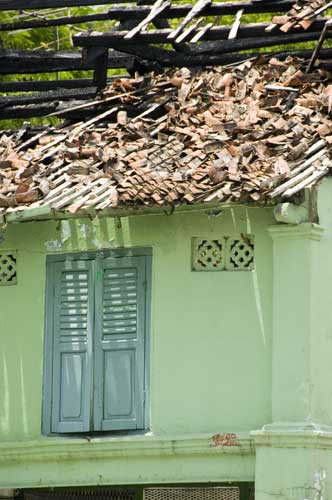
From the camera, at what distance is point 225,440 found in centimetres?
1786

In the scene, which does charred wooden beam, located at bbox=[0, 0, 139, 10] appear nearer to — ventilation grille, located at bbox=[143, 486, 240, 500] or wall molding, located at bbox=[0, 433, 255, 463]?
wall molding, located at bbox=[0, 433, 255, 463]

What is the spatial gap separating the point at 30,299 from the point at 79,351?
3.07ft

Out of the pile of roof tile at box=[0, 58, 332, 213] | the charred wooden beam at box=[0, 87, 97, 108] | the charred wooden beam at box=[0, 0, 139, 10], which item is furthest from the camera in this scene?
the charred wooden beam at box=[0, 87, 97, 108]

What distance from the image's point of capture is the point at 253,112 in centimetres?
1909

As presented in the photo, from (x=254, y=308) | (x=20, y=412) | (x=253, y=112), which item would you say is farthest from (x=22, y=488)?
(x=253, y=112)

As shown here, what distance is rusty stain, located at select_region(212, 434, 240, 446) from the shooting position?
58.4ft

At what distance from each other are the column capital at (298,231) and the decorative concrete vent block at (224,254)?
1.52 ft

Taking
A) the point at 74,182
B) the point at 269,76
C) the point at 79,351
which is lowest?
the point at 79,351

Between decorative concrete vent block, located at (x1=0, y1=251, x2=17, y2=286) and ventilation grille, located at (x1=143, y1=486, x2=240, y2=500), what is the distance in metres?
2.81

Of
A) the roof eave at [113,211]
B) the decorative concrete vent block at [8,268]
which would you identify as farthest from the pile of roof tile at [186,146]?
the decorative concrete vent block at [8,268]

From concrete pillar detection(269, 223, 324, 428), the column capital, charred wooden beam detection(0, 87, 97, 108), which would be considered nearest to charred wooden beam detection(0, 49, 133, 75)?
charred wooden beam detection(0, 87, 97, 108)

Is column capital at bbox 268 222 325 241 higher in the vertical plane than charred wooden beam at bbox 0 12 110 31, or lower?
lower

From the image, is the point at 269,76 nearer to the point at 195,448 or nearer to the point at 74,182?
the point at 74,182

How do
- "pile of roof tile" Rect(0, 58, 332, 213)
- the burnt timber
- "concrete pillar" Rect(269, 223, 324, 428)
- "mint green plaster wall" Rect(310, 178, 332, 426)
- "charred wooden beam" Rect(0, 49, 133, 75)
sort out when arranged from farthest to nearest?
"charred wooden beam" Rect(0, 49, 133, 75), the burnt timber, "pile of roof tile" Rect(0, 58, 332, 213), "mint green plaster wall" Rect(310, 178, 332, 426), "concrete pillar" Rect(269, 223, 324, 428)
